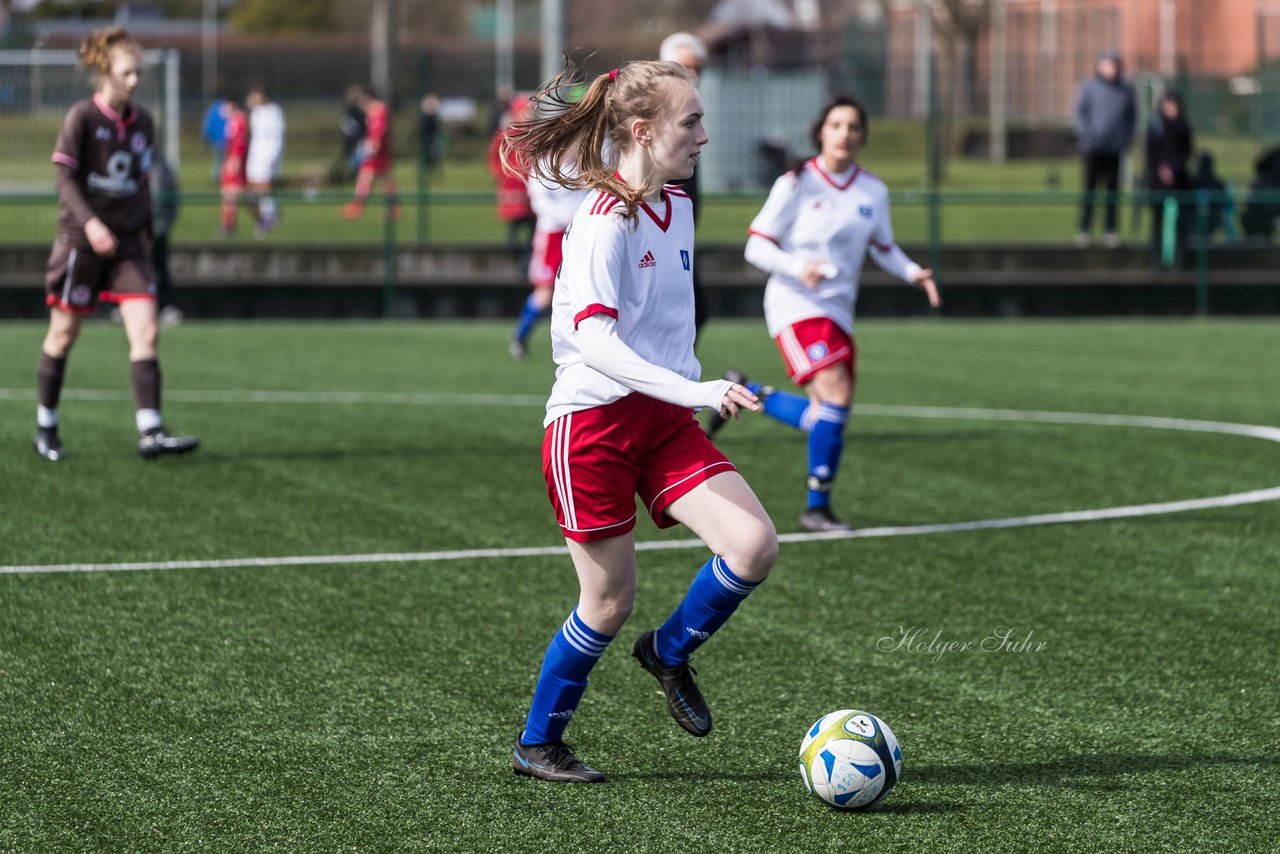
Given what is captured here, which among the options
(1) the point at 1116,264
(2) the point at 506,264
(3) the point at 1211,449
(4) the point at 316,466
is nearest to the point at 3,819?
(4) the point at 316,466

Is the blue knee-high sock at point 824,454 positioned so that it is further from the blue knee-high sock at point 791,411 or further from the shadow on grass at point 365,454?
the shadow on grass at point 365,454

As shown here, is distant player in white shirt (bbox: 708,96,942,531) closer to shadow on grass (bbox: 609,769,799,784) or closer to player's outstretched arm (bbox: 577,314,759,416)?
shadow on grass (bbox: 609,769,799,784)

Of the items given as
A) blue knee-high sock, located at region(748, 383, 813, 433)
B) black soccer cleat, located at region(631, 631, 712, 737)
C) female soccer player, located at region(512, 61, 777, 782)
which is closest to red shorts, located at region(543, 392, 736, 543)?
female soccer player, located at region(512, 61, 777, 782)

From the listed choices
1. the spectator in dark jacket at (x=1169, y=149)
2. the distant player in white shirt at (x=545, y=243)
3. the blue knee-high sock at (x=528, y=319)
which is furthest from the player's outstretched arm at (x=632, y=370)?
the spectator in dark jacket at (x=1169, y=149)

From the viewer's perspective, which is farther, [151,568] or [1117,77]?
[1117,77]

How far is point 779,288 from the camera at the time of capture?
8.09 meters

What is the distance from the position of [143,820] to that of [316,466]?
521 centimetres

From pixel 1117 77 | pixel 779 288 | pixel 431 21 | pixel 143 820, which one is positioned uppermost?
pixel 431 21

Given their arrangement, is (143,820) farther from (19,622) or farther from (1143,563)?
(1143,563)

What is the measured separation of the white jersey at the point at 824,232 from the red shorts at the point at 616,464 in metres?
3.64

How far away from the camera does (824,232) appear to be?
8.08m

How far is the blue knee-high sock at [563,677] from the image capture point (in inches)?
175

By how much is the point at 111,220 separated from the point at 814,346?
3653 mm

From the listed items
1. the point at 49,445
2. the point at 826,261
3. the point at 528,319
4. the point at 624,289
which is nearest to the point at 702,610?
the point at 624,289
